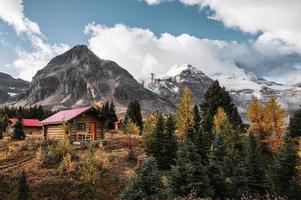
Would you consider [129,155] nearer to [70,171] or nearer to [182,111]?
[70,171]

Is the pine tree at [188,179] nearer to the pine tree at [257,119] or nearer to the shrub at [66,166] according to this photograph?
the shrub at [66,166]

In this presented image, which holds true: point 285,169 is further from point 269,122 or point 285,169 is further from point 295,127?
point 295,127

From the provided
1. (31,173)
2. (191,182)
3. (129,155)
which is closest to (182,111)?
(129,155)

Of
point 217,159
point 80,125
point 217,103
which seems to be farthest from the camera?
point 217,103

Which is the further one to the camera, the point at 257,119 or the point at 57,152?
the point at 257,119

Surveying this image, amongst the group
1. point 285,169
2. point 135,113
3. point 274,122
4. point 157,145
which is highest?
point 135,113

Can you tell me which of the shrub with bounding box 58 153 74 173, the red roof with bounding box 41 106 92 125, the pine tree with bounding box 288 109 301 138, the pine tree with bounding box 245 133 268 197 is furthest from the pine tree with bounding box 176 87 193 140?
the shrub with bounding box 58 153 74 173

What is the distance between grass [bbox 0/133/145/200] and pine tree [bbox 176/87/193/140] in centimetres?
767

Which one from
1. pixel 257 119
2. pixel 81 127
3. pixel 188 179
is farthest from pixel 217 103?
pixel 188 179

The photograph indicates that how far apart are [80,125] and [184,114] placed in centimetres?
1518

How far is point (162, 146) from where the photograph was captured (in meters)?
41.9

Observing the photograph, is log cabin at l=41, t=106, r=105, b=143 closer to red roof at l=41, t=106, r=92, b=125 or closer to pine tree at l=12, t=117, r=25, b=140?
red roof at l=41, t=106, r=92, b=125

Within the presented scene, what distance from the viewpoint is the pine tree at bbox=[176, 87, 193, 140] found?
170ft

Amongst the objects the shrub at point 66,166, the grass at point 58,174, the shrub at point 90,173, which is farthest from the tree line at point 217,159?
the shrub at point 66,166
